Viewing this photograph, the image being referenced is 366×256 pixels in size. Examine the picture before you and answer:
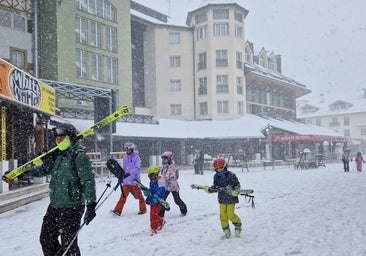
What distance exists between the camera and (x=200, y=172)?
79.5ft

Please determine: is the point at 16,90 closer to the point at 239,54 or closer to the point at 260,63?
the point at 239,54

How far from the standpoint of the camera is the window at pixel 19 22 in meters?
26.6

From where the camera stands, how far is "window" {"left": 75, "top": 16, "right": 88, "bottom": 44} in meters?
29.6

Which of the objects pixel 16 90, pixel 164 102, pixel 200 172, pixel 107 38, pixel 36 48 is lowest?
pixel 200 172

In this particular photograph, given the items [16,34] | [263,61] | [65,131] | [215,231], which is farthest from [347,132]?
[65,131]

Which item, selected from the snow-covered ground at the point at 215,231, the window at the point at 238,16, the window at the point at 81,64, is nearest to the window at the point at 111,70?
the window at the point at 81,64

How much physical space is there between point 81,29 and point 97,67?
3075 mm

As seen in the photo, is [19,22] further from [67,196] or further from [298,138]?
[67,196]

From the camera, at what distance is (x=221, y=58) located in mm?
39438

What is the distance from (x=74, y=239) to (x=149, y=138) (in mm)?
26113

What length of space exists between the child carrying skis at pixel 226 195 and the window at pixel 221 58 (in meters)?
33.2

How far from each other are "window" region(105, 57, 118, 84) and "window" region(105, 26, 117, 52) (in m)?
0.89

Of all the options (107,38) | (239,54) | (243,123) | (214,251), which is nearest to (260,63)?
(239,54)

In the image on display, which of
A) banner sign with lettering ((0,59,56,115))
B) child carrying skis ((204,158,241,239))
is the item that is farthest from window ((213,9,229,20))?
child carrying skis ((204,158,241,239))
